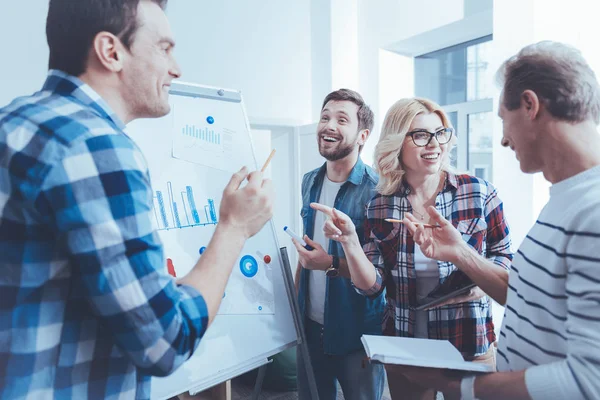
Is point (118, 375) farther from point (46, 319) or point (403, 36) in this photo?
point (403, 36)

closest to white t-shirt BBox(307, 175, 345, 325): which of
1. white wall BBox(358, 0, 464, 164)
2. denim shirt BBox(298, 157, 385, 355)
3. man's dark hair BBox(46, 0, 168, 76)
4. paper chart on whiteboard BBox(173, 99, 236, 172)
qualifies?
denim shirt BBox(298, 157, 385, 355)

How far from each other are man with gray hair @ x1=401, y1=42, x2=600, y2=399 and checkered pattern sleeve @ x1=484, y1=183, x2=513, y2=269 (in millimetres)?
459

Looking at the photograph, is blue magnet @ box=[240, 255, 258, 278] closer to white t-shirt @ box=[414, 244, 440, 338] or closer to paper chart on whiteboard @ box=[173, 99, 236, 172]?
paper chart on whiteboard @ box=[173, 99, 236, 172]

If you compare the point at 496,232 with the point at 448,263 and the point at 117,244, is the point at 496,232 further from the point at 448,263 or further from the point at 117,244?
the point at 117,244

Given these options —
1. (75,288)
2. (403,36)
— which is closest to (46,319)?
(75,288)

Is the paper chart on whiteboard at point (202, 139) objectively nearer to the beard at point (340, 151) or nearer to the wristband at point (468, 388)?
the beard at point (340, 151)

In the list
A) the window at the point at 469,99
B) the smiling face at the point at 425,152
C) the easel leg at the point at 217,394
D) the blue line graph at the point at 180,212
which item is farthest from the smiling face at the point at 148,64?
the window at the point at 469,99

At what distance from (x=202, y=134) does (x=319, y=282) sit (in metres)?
0.75

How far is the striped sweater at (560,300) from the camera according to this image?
0.69 metres

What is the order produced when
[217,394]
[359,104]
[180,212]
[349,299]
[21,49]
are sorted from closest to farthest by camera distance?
[180,212]
[349,299]
[359,104]
[217,394]
[21,49]

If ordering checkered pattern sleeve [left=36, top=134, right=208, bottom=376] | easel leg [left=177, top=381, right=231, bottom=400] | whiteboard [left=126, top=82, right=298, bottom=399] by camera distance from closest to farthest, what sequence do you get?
checkered pattern sleeve [left=36, top=134, right=208, bottom=376], whiteboard [left=126, top=82, right=298, bottom=399], easel leg [left=177, top=381, right=231, bottom=400]

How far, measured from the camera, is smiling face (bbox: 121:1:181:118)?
0.72 metres

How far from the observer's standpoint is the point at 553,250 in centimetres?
78

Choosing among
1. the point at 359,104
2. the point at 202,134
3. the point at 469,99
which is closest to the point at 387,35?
the point at 469,99
